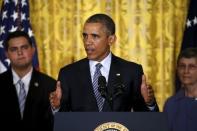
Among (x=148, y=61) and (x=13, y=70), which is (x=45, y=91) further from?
(x=148, y=61)

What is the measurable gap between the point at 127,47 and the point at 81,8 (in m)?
0.72

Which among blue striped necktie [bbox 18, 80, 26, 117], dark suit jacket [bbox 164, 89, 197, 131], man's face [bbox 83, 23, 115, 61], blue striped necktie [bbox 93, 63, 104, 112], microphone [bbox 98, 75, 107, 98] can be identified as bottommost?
dark suit jacket [bbox 164, 89, 197, 131]

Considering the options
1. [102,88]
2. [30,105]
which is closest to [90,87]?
[102,88]

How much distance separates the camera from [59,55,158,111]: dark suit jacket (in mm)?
2355

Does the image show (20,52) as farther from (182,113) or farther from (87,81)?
(182,113)

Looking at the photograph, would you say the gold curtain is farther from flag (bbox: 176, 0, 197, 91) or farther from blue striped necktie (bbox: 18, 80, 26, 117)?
blue striped necktie (bbox: 18, 80, 26, 117)

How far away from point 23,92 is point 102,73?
104 centimetres

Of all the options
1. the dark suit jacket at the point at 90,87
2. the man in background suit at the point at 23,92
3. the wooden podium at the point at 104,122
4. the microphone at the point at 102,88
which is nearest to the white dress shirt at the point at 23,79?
the man in background suit at the point at 23,92

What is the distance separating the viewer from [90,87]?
8.04ft

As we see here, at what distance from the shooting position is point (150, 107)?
228 centimetres

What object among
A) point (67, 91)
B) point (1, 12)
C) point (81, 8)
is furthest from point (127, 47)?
point (67, 91)

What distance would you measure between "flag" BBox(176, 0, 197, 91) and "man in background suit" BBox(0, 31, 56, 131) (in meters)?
1.69

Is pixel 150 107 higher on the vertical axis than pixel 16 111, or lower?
higher

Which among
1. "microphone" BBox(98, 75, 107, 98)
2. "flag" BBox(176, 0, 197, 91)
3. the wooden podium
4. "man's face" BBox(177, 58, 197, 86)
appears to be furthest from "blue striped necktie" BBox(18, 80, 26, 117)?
"flag" BBox(176, 0, 197, 91)
